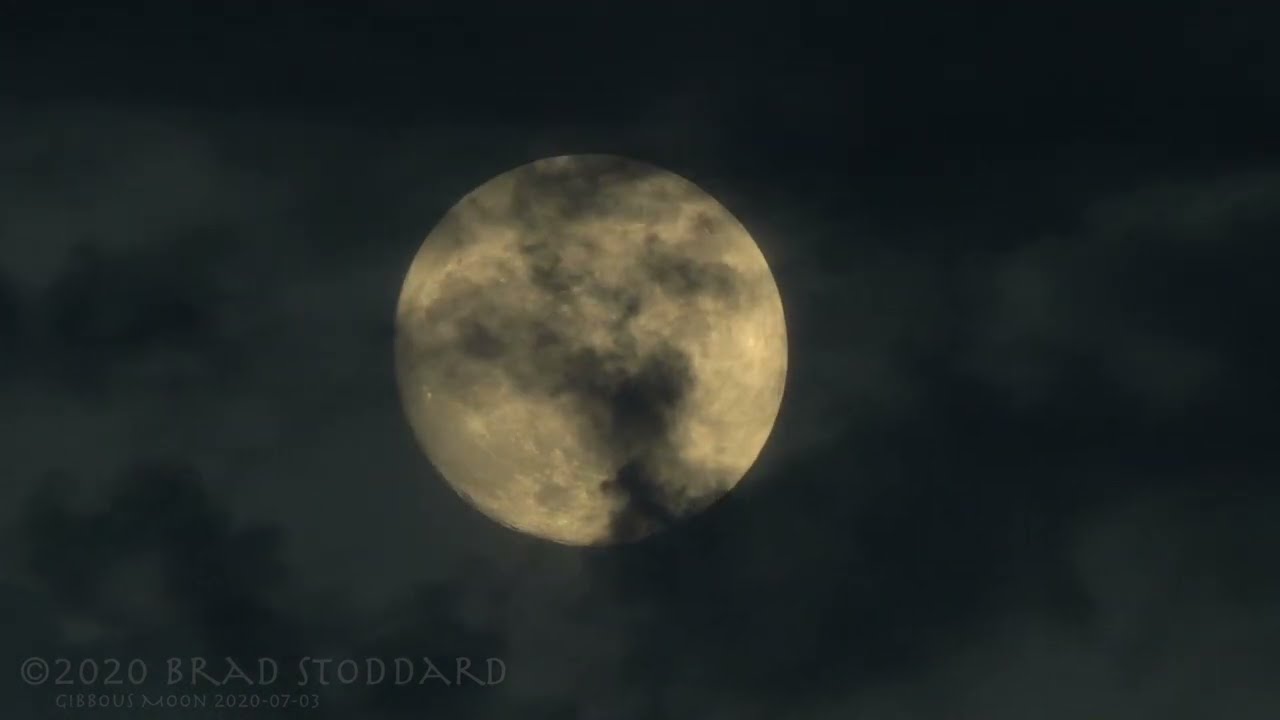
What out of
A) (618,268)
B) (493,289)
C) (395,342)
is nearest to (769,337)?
(618,268)

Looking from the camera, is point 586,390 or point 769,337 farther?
point 769,337

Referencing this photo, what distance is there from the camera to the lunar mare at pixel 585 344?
90375mm

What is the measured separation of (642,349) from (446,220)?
17020 mm

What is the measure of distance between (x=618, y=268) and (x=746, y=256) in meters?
10.0

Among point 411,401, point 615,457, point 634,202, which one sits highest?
point 634,202

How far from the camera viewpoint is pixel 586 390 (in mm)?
90188

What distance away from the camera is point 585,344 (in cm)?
9031

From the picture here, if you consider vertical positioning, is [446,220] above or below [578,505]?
above

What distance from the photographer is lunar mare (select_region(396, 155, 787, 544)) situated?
9038 centimetres

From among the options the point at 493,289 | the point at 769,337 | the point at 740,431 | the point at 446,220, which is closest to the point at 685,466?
the point at 740,431

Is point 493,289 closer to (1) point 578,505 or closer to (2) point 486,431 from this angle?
(2) point 486,431

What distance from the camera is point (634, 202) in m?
93.8

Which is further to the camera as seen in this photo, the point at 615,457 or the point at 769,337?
the point at 769,337

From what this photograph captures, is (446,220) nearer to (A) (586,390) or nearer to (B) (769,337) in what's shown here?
(A) (586,390)
